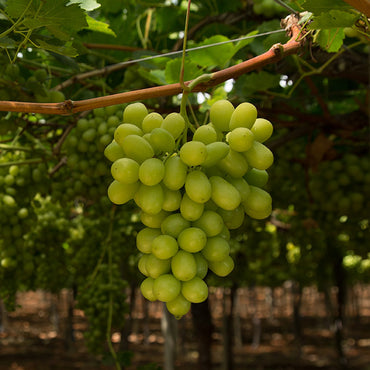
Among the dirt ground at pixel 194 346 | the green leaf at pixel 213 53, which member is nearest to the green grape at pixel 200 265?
the green leaf at pixel 213 53

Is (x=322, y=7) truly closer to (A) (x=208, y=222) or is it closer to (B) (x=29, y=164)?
(A) (x=208, y=222)

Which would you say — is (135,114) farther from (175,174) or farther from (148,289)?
(148,289)

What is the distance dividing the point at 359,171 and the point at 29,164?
5.23 ft

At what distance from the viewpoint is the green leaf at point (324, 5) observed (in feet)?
3.04

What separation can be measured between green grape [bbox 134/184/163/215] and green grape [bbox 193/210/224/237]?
0.24ft

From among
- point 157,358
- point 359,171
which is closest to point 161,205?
point 359,171

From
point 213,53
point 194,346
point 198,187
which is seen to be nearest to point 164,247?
point 198,187

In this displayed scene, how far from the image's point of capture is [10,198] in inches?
77.5

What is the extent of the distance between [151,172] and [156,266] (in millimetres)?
154

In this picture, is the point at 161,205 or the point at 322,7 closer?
the point at 161,205

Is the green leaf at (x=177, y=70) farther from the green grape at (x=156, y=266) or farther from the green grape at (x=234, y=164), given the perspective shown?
the green grape at (x=156, y=266)

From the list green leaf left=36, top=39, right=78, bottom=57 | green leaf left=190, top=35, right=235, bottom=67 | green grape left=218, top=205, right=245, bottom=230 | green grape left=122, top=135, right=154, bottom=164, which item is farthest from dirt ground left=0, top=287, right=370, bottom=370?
green grape left=122, top=135, right=154, bottom=164

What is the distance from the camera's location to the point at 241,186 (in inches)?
32.4

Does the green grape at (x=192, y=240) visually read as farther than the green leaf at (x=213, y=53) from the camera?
No
